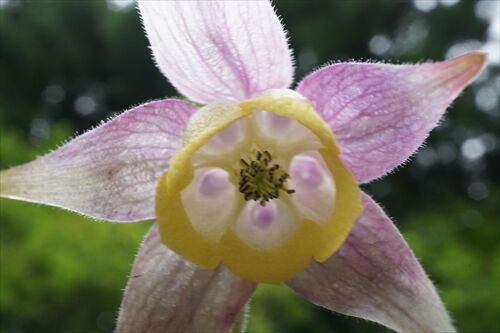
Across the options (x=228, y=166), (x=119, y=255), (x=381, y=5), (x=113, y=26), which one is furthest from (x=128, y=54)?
(x=228, y=166)

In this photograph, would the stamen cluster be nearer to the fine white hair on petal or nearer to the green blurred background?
the fine white hair on petal

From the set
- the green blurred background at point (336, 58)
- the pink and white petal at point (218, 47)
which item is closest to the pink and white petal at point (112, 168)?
the pink and white petal at point (218, 47)

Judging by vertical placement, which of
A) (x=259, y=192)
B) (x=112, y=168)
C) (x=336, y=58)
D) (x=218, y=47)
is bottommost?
(x=112, y=168)

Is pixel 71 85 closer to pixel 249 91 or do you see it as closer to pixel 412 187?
pixel 412 187

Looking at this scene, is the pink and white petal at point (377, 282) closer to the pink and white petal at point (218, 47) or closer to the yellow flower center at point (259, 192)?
the yellow flower center at point (259, 192)

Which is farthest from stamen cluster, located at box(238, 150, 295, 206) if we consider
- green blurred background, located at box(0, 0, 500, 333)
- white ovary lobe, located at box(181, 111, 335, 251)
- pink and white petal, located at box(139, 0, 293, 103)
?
green blurred background, located at box(0, 0, 500, 333)

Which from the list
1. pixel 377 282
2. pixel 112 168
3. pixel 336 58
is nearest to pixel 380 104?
pixel 377 282

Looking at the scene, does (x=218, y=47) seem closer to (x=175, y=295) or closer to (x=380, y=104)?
(x=380, y=104)
